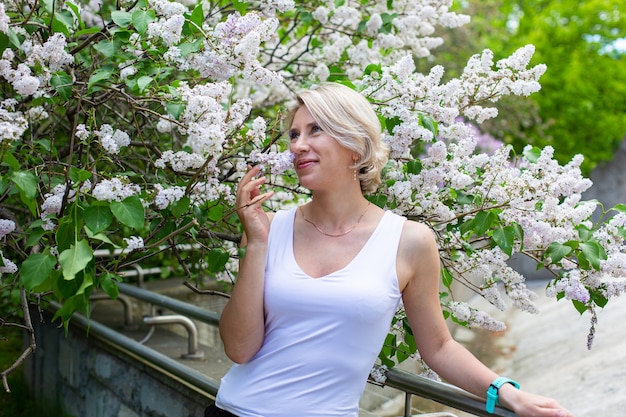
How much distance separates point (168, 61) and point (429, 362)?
1.18 metres

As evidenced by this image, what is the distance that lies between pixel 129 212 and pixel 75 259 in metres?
0.25

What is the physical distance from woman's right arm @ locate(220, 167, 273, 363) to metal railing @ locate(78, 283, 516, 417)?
1.59 feet

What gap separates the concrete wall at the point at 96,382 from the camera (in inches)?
123

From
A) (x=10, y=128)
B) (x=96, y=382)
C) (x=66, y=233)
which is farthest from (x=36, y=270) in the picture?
(x=96, y=382)

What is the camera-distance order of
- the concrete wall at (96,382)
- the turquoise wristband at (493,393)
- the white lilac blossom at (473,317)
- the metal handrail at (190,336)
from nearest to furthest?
the turquoise wristband at (493,393) < the white lilac blossom at (473,317) < the concrete wall at (96,382) < the metal handrail at (190,336)

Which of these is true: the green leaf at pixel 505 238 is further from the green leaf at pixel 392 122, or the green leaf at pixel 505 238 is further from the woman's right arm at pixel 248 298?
the woman's right arm at pixel 248 298

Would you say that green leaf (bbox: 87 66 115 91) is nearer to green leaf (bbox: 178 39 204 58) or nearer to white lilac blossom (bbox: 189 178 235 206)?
green leaf (bbox: 178 39 204 58)

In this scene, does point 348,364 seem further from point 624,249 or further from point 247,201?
point 624,249

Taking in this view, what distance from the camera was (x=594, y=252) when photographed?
2.19 metres

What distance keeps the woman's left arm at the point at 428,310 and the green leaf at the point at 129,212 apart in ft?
2.25

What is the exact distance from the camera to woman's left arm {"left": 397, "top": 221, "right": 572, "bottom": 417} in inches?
70.1

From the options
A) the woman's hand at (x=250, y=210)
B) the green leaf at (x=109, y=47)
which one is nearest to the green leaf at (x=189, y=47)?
the green leaf at (x=109, y=47)

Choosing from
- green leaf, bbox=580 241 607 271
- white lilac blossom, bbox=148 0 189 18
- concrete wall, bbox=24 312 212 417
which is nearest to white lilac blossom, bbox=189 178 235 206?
white lilac blossom, bbox=148 0 189 18

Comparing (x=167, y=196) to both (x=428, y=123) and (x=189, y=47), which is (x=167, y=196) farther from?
(x=428, y=123)
